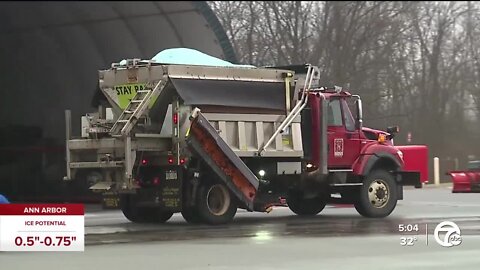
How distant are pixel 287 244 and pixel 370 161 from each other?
477 cm

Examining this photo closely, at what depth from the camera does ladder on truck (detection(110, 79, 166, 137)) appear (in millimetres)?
12984

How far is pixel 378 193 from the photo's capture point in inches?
594

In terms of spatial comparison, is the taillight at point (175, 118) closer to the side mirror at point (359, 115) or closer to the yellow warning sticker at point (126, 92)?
the yellow warning sticker at point (126, 92)

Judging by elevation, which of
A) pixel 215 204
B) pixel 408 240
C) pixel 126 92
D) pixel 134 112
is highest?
pixel 126 92

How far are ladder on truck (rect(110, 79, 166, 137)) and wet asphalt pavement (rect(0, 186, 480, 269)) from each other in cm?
173

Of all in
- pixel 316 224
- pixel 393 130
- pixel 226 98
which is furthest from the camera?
pixel 393 130

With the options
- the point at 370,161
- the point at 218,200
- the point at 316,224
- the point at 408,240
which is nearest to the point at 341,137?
the point at 370,161

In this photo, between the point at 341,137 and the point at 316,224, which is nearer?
the point at 316,224

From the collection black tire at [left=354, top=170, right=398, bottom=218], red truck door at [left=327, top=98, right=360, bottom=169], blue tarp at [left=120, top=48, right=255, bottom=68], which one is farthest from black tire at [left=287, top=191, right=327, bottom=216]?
blue tarp at [left=120, top=48, right=255, bottom=68]

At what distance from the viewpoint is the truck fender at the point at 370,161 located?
1480 cm

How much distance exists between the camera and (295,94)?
46.8 feet

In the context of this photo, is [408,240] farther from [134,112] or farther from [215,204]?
[134,112]

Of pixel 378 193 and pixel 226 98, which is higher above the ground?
pixel 226 98

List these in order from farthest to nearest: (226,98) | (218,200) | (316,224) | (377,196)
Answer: (377,196)
(218,200)
(316,224)
(226,98)
